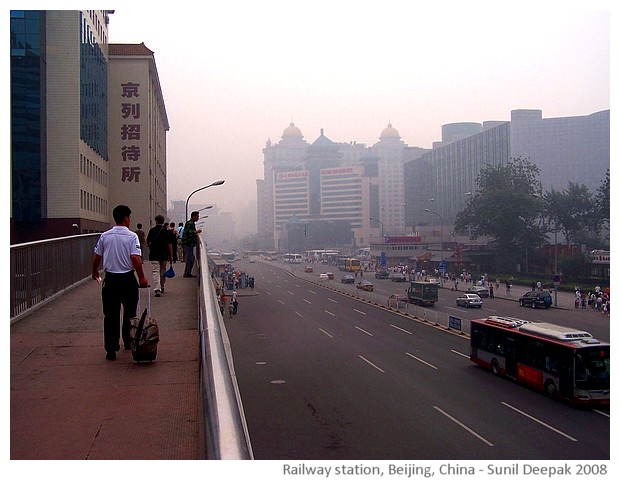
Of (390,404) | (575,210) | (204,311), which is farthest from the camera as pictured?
(575,210)

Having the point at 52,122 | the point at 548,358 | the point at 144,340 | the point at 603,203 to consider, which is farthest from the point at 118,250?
the point at 603,203

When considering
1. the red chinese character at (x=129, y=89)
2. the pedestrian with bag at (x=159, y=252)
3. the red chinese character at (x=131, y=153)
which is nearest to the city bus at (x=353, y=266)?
the red chinese character at (x=131, y=153)

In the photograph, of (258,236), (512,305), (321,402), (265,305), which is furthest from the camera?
(258,236)

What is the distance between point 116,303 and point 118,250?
0.45 meters

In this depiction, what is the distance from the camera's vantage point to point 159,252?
9016 millimetres

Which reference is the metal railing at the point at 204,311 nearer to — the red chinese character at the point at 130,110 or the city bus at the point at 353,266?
the red chinese character at the point at 130,110

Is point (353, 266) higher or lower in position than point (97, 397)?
lower

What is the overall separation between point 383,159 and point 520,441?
6461 inches

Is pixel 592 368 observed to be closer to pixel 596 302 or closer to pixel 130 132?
pixel 596 302

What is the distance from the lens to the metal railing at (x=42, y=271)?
280 inches

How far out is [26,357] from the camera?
5227mm

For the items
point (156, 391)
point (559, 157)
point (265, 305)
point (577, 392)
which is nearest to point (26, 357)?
point (156, 391)

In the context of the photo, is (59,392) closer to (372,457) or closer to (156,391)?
(156,391)

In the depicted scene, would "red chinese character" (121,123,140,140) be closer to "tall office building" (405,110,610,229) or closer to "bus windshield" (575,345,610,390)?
"bus windshield" (575,345,610,390)
